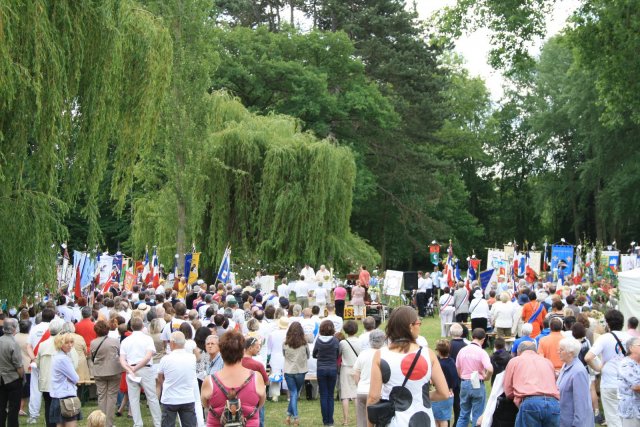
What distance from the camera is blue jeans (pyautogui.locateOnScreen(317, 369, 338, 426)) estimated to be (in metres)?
11.4

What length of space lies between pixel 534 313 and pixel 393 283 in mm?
10994

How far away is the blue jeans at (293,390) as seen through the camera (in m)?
11.6

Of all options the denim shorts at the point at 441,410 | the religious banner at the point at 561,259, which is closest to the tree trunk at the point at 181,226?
the religious banner at the point at 561,259

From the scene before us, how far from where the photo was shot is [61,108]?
10.8m

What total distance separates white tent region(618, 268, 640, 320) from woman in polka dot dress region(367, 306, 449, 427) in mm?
8968

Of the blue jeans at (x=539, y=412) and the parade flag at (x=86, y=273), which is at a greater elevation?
the parade flag at (x=86, y=273)

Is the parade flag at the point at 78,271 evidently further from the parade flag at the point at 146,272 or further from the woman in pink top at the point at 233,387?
the woman in pink top at the point at 233,387

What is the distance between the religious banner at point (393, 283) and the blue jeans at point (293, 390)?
13874mm

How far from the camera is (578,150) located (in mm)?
54062

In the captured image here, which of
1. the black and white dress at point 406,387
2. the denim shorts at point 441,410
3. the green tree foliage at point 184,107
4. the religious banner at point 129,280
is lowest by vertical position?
the denim shorts at point 441,410

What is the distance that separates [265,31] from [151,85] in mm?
33070

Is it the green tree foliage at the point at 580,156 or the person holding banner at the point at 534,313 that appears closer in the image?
the person holding banner at the point at 534,313

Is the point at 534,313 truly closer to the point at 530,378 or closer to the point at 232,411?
the point at 530,378

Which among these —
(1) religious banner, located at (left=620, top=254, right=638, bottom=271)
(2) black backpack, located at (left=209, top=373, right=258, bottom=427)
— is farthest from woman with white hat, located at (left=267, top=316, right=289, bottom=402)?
(1) religious banner, located at (left=620, top=254, right=638, bottom=271)
